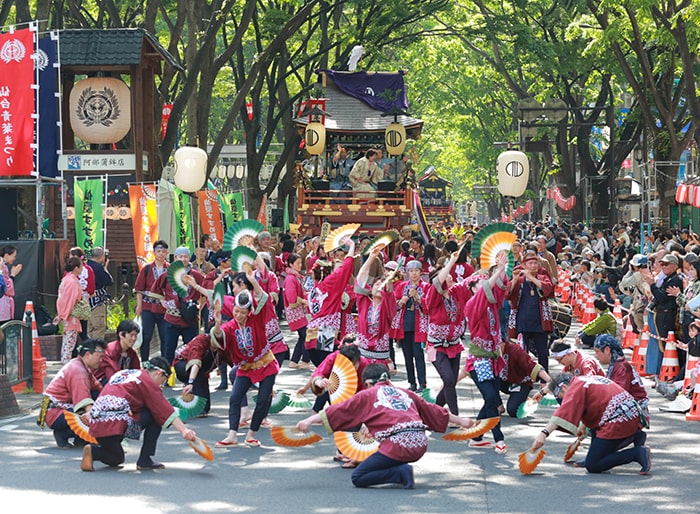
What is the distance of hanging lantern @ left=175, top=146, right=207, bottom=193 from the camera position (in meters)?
25.1

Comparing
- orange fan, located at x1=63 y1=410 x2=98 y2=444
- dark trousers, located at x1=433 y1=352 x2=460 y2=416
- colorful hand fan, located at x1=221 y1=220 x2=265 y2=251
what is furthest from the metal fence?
dark trousers, located at x1=433 y1=352 x2=460 y2=416

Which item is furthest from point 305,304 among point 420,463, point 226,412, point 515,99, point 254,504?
point 515,99

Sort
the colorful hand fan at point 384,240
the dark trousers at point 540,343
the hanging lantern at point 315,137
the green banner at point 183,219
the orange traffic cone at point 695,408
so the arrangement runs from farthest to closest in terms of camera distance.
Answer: the hanging lantern at point 315,137
the green banner at point 183,219
the dark trousers at point 540,343
the colorful hand fan at point 384,240
the orange traffic cone at point 695,408

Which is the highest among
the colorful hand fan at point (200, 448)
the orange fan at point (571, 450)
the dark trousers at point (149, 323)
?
the dark trousers at point (149, 323)

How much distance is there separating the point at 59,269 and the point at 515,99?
38.3 meters

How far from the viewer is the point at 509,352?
1272 cm

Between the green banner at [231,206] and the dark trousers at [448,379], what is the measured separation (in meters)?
16.7

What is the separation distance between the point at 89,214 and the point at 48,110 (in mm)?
1937

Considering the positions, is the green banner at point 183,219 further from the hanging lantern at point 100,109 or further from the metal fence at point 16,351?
the metal fence at point 16,351

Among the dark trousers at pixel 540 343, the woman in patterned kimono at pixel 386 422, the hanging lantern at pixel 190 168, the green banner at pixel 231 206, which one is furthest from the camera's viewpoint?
the green banner at pixel 231 206

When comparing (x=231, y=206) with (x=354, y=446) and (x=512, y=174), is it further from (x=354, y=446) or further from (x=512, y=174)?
(x=354, y=446)

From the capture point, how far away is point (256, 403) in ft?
39.2

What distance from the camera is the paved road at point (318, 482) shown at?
29.9 feet

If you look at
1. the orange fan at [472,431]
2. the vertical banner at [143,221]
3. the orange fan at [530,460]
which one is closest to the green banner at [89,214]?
the vertical banner at [143,221]
